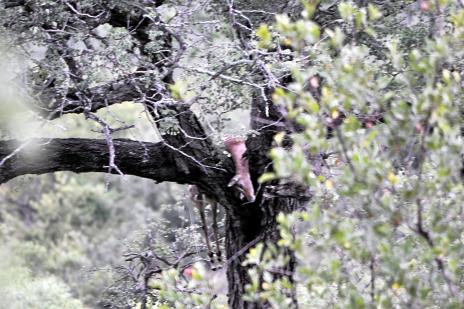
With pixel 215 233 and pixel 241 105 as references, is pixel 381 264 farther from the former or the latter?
pixel 215 233

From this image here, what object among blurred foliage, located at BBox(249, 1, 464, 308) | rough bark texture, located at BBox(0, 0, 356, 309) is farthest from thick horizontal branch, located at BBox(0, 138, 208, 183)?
blurred foliage, located at BBox(249, 1, 464, 308)

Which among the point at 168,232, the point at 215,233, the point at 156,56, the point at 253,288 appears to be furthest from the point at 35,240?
the point at 253,288

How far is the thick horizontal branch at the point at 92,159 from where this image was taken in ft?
17.1

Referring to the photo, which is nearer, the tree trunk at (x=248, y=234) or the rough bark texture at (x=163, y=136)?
the rough bark texture at (x=163, y=136)

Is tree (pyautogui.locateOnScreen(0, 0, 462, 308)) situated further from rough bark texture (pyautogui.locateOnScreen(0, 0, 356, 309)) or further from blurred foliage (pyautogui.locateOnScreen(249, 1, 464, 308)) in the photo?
blurred foliage (pyautogui.locateOnScreen(249, 1, 464, 308))

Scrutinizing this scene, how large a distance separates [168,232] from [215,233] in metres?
1.34

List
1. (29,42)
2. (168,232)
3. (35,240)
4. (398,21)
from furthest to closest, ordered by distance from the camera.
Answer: (35,240)
(168,232)
(398,21)
(29,42)

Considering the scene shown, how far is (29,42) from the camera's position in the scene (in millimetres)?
5246

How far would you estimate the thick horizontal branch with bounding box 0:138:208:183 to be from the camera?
17.1ft

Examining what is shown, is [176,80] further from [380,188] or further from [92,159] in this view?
[380,188]

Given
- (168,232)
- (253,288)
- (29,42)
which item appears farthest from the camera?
(168,232)

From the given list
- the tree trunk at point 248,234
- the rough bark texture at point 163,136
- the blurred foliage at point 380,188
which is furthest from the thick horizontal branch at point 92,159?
the blurred foliage at point 380,188

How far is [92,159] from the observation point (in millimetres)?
5484

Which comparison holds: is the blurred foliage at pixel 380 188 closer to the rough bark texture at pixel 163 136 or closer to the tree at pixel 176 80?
the tree at pixel 176 80
